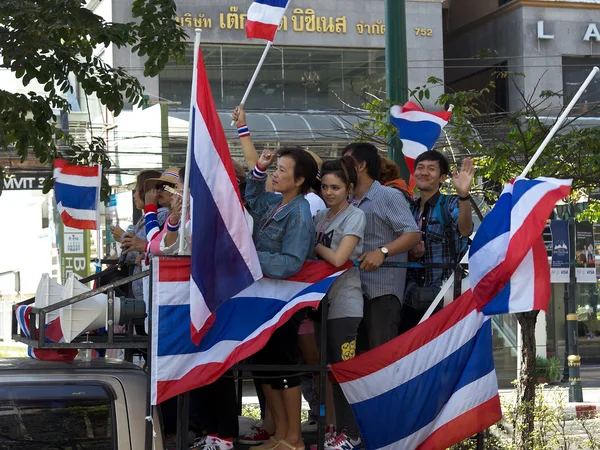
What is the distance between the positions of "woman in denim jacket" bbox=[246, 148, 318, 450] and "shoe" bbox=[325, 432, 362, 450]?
0.51 feet

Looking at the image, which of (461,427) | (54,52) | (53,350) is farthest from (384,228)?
(54,52)

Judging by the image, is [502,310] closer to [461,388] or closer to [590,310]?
[461,388]

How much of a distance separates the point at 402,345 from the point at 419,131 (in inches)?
117

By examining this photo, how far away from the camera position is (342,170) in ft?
17.5

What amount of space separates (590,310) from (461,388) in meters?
22.3

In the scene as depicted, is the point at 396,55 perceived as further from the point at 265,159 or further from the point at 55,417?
the point at 55,417

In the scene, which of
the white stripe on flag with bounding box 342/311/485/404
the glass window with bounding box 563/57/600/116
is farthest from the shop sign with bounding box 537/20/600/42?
the white stripe on flag with bounding box 342/311/485/404

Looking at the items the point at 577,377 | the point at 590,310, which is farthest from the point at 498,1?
the point at 577,377

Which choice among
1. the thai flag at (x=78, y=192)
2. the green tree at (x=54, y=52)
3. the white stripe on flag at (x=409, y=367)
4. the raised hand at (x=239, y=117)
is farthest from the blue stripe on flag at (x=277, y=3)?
the thai flag at (x=78, y=192)

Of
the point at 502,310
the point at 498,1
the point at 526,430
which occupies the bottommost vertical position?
the point at 526,430

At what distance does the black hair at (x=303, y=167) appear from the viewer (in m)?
5.12

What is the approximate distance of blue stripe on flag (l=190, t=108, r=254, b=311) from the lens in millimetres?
4277

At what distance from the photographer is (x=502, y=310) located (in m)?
4.74

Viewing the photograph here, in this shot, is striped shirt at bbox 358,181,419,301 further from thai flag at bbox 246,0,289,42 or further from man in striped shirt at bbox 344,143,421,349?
thai flag at bbox 246,0,289,42
